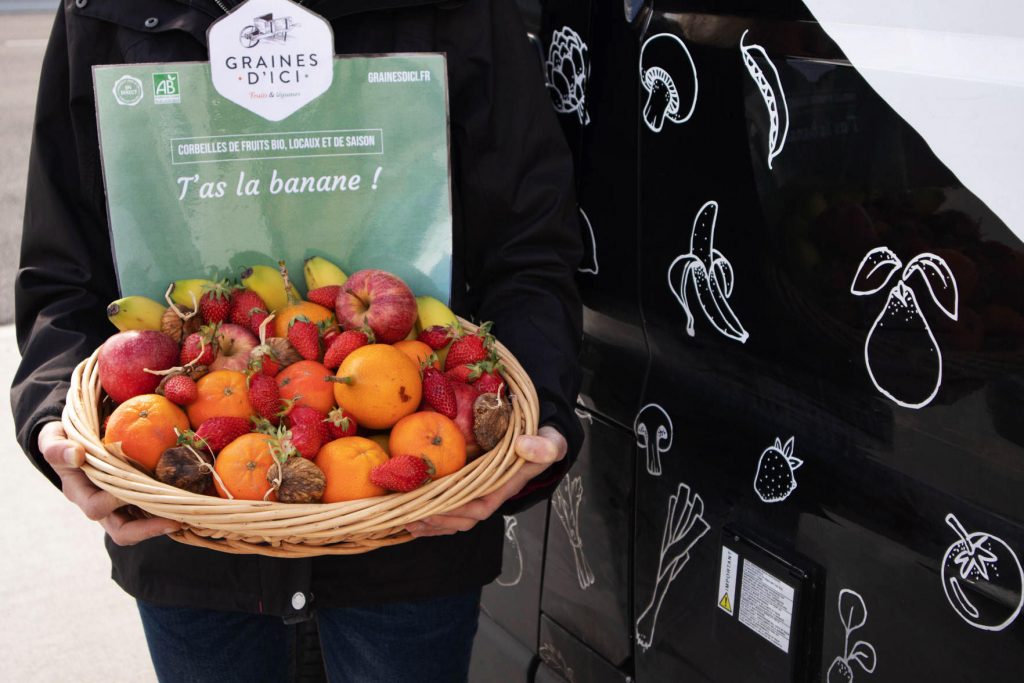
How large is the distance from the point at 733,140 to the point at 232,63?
2.36ft

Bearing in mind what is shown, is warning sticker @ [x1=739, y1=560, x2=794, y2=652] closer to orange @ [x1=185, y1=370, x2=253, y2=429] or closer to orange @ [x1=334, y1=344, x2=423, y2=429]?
orange @ [x1=334, y1=344, x2=423, y2=429]

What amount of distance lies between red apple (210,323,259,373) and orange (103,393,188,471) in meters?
0.13

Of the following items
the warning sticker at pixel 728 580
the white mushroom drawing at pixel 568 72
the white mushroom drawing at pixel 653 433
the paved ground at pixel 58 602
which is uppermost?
the white mushroom drawing at pixel 568 72

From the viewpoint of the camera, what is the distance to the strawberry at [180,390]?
1527mm

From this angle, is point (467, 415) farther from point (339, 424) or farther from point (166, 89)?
point (166, 89)

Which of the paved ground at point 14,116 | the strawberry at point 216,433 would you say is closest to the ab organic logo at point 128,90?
the strawberry at point 216,433

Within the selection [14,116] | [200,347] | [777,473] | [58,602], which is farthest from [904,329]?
[14,116]

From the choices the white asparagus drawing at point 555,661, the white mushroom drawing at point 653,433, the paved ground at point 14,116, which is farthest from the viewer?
the paved ground at point 14,116

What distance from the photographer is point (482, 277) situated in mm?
1756

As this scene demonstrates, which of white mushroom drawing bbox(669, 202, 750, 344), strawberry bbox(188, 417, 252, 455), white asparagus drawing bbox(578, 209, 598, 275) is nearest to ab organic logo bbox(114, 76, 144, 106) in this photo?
strawberry bbox(188, 417, 252, 455)

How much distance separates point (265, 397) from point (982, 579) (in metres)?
0.92

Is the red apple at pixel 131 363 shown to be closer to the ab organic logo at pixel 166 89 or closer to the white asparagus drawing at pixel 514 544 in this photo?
the ab organic logo at pixel 166 89

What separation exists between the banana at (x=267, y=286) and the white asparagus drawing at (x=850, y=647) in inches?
35.3

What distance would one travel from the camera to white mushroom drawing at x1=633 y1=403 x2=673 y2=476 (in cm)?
168
